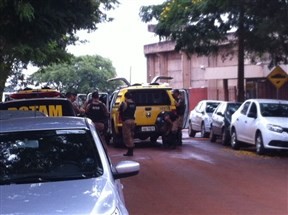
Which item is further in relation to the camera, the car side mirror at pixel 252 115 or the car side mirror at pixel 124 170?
the car side mirror at pixel 252 115

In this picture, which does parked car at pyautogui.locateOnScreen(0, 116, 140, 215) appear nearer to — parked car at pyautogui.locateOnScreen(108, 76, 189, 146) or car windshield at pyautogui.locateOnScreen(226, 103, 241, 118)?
parked car at pyautogui.locateOnScreen(108, 76, 189, 146)

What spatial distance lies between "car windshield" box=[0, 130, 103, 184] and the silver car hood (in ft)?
0.75

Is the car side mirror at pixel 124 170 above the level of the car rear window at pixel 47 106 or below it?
below

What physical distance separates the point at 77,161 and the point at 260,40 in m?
19.9

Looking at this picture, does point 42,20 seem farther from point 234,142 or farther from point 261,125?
point 234,142

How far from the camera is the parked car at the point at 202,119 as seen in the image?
2667 cm

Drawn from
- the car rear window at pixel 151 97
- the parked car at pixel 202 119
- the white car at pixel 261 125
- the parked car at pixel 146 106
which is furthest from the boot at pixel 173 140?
the parked car at pixel 202 119

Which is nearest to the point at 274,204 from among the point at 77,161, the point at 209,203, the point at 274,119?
the point at 209,203

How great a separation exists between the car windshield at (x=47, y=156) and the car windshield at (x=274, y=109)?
42.5ft

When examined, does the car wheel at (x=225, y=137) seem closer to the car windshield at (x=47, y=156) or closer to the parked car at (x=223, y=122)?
the parked car at (x=223, y=122)

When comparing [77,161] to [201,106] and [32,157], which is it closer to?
[32,157]

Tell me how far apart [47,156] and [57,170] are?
0.93 ft

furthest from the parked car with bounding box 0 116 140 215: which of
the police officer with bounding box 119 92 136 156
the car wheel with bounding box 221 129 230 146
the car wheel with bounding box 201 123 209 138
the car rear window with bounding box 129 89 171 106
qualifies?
the car wheel with bounding box 201 123 209 138

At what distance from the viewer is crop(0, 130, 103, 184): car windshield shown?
632 cm
